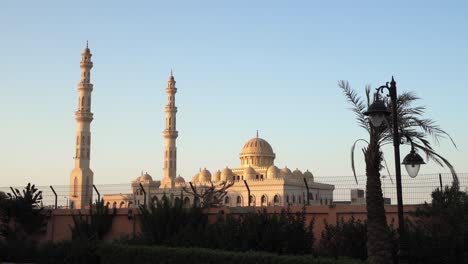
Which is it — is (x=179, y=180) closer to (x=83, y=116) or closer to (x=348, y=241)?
(x=83, y=116)

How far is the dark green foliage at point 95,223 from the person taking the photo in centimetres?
1738

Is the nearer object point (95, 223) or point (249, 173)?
point (95, 223)

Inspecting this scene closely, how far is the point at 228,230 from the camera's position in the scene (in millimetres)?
12867

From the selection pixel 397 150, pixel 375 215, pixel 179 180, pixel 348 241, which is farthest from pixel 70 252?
pixel 179 180

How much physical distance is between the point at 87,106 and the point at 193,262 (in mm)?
52083

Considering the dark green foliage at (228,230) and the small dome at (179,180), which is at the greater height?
the small dome at (179,180)

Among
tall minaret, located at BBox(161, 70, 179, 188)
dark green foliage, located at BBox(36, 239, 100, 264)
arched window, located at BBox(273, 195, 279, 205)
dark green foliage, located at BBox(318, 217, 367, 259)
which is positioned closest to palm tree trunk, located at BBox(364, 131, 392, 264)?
dark green foliage, located at BBox(318, 217, 367, 259)

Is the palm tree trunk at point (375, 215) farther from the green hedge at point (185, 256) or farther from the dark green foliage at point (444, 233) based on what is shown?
the dark green foliage at point (444, 233)

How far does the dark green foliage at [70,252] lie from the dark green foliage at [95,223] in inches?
36.5

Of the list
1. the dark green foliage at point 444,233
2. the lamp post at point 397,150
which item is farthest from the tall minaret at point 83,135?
the lamp post at point 397,150

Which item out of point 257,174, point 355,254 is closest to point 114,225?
point 355,254

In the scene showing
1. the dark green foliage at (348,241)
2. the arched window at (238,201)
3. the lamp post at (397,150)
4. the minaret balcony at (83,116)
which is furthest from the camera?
the arched window at (238,201)

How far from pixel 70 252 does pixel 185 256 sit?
4771 mm

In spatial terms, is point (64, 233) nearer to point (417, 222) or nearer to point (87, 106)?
point (417, 222)
